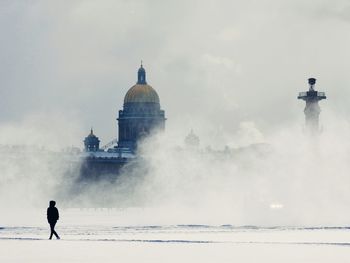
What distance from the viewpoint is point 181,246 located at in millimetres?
38781

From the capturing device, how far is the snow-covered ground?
3347cm

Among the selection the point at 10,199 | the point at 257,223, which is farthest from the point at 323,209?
the point at 10,199

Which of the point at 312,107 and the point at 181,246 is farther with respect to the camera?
the point at 312,107

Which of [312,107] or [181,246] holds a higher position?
[312,107]

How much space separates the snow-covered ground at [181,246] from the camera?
33469 mm

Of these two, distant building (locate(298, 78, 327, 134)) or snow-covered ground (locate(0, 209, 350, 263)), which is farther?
distant building (locate(298, 78, 327, 134))

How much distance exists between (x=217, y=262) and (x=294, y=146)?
85632 millimetres

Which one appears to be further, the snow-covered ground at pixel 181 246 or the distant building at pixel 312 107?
the distant building at pixel 312 107

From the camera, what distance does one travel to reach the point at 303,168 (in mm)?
110750

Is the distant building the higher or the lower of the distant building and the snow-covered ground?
the higher

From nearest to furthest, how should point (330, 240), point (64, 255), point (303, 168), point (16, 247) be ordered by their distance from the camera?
point (64, 255), point (16, 247), point (330, 240), point (303, 168)

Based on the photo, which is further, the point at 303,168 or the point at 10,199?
the point at 10,199

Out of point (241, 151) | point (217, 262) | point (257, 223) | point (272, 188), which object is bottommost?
point (217, 262)

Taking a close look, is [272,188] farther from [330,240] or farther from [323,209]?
[330,240]
